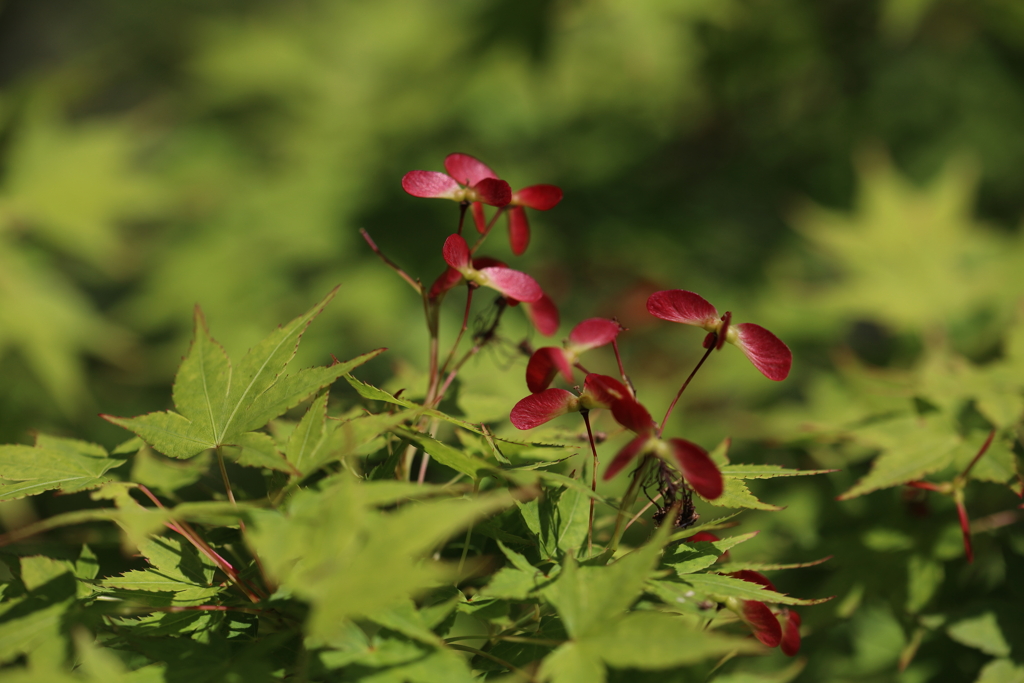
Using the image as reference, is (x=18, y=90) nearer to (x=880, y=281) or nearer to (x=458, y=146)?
(x=458, y=146)

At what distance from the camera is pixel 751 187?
2.53 m

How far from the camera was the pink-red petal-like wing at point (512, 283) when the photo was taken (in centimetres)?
67

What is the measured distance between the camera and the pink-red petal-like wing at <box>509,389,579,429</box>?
610 millimetres

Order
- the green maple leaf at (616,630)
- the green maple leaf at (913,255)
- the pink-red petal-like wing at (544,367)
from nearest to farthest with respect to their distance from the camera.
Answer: the green maple leaf at (616,630) → the pink-red petal-like wing at (544,367) → the green maple leaf at (913,255)

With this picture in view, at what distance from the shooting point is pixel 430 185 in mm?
697

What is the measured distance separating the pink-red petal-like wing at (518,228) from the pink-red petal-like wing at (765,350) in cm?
27

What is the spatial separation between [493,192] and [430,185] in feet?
0.26

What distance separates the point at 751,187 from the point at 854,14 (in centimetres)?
73

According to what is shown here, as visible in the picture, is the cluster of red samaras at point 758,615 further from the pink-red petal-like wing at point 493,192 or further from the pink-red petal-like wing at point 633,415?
the pink-red petal-like wing at point 493,192

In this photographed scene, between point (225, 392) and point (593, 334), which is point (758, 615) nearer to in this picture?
point (593, 334)

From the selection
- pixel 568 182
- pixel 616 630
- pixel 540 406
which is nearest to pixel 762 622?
pixel 616 630

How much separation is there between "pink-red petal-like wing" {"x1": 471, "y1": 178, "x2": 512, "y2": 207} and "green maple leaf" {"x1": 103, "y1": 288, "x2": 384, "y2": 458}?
0.61ft

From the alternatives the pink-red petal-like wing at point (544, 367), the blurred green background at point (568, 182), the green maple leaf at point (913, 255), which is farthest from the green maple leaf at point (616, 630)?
the green maple leaf at point (913, 255)

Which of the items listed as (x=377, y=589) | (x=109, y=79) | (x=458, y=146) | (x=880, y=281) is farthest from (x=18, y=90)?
(x=880, y=281)
